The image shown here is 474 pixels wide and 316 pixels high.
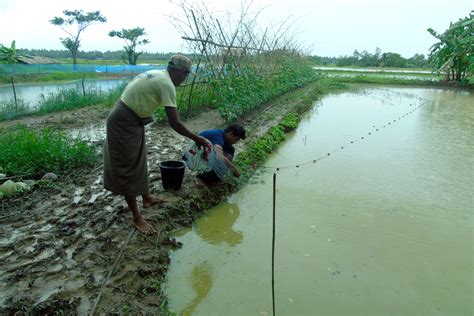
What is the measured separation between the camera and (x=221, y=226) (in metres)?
3.63

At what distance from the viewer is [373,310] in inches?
97.0

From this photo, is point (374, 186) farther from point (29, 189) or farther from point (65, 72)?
point (65, 72)

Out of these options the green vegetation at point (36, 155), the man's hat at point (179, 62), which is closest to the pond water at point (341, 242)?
the man's hat at point (179, 62)

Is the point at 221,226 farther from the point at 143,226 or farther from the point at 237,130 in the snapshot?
the point at 237,130

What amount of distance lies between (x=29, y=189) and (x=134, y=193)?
1544 millimetres

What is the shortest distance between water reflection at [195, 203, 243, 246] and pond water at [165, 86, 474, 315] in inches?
0.4

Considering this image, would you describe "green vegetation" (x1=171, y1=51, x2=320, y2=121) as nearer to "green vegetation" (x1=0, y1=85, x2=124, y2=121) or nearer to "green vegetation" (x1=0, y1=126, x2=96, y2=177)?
"green vegetation" (x1=0, y1=85, x2=124, y2=121)

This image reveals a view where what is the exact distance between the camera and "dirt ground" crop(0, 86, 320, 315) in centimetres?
227

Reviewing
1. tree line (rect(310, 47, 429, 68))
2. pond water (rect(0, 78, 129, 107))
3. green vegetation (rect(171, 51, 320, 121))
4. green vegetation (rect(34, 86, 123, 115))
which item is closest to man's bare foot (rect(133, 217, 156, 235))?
green vegetation (rect(171, 51, 320, 121))

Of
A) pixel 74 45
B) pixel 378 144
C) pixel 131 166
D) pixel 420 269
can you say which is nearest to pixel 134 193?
pixel 131 166

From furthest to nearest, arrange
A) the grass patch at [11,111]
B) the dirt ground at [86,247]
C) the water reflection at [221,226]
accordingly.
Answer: the grass patch at [11,111]
the water reflection at [221,226]
the dirt ground at [86,247]

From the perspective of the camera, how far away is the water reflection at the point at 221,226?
3.38 metres

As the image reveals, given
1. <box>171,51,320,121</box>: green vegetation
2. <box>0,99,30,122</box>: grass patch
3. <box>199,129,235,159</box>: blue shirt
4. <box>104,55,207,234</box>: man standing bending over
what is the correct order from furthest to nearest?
1. <box>0,99,30,122</box>: grass patch
2. <box>171,51,320,121</box>: green vegetation
3. <box>199,129,235,159</box>: blue shirt
4. <box>104,55,207,234</box>: man standing bending over

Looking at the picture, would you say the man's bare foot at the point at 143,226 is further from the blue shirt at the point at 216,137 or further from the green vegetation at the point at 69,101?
the green vegetation at the point at 69,101
